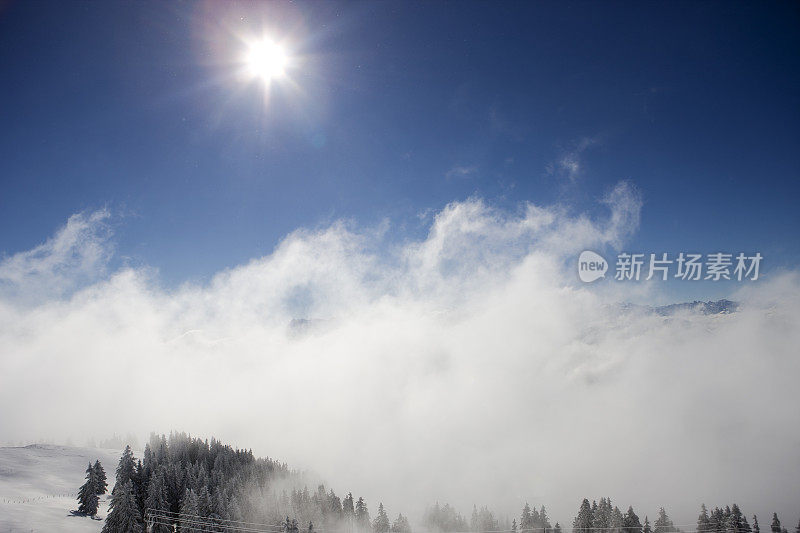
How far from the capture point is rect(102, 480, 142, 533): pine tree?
73.7 metres

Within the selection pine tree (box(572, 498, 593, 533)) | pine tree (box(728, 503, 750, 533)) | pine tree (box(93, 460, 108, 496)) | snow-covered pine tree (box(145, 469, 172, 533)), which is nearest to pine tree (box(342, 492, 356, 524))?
snow-covered pine tree (box(145, 469, 172, 533))

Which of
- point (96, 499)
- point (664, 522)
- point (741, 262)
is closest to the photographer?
point (741, 262)

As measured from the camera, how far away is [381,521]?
133 meters

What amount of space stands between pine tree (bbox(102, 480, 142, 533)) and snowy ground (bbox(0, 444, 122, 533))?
19.3 meters

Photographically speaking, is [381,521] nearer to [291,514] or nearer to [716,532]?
[291,514]

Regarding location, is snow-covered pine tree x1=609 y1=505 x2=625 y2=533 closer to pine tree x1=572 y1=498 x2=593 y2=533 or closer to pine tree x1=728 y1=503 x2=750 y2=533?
pine tree x1=572 y1=498 x2=593 y2=533

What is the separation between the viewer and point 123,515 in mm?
74375

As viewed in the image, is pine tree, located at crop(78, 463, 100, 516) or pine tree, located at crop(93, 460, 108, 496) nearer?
pine tree, located at crop(78, 463, 100, 516)

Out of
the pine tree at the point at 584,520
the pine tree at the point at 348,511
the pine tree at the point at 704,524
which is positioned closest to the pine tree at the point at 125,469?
the pine tree at the point at 348,511

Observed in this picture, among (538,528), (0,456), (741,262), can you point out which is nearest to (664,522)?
Answer: (538,528)

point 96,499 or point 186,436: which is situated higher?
point 186,436

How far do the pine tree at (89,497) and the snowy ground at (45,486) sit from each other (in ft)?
8.06

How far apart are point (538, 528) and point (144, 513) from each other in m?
106

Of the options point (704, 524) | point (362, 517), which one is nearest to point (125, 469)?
point (362, 517)
